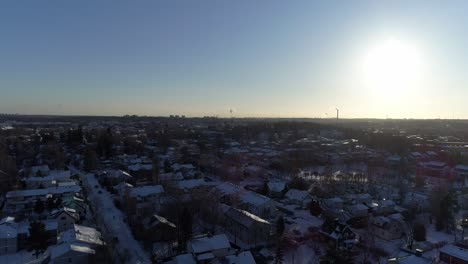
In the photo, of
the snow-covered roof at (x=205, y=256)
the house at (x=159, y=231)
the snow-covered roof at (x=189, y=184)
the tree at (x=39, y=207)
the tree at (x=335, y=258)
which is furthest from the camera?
the snow-covered roof at (x=189, y=184)

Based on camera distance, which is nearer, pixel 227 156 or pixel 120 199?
pixel 120 199

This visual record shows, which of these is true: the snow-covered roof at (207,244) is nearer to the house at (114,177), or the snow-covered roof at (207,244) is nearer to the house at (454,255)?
the house at (454,255)

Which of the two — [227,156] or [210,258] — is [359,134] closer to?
[227,156]

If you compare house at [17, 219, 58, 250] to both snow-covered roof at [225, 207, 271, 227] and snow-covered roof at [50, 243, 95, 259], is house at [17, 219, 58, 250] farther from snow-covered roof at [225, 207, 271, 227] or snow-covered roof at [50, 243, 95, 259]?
snow-covered roof at [225, 207, 271, 227]

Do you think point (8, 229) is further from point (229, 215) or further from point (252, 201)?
point (252, 201)

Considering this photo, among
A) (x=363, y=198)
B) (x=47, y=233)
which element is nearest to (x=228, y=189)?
(x=363, y=198)

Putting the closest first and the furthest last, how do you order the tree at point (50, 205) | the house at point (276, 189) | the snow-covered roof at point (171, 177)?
the tree at point (50, 205) → the house at point (276, 189) → the snow-covered roof at point (171, 177)

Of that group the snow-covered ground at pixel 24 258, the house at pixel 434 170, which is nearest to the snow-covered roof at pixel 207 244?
the snow-covered ground at pixel 24 258

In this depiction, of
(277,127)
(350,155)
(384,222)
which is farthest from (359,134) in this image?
(384,222)
